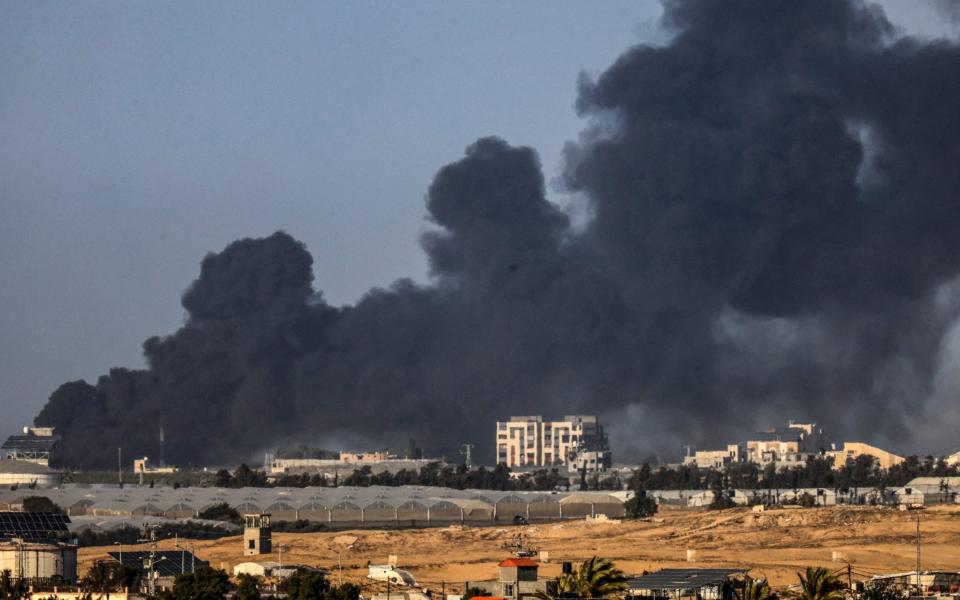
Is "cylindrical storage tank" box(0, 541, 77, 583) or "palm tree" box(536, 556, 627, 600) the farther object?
"cylindrical storage tank" box(0, 541, 77, 583)

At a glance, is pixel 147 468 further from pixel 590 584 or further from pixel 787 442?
pixel 590 584

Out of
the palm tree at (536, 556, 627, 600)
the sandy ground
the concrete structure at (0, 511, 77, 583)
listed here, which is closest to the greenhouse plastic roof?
the sandy ground

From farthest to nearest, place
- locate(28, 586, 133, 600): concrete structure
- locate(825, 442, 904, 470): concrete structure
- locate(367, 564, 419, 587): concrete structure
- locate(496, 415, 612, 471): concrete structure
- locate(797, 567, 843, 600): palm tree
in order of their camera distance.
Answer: locate(496, 415, 612, 471): concrete structure → locate(825, 442, 904, 470): concrete structure → locate(367, 564, 419, 587): concrete structure → locate(28, 586, 133, 600): concrete structure → locate(797, 567, 843, 600): palm tree

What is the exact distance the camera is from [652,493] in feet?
326

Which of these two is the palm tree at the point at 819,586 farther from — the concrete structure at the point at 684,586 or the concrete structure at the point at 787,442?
the concrete structure at the point at 787,442

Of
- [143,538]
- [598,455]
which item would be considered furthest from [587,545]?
[598,455]

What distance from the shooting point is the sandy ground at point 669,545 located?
59.5m

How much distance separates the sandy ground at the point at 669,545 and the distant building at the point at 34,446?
56389 millimetres

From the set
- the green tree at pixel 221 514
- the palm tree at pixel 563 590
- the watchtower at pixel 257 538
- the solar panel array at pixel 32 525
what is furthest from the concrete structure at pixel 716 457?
the palm tree at pixel 563 590

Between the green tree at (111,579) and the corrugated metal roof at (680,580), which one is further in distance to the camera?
the green tree at (111,579)

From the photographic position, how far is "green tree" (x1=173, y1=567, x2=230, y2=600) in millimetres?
46188

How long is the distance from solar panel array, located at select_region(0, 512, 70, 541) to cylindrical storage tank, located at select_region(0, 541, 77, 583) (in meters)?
1.41

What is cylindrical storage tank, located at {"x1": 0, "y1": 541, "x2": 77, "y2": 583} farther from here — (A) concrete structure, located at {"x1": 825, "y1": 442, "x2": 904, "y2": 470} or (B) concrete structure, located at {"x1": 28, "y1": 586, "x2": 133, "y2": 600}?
(A) concrete structure, located at {"x1": 825, "y1": 442, "x2": 904, "y2": 470}

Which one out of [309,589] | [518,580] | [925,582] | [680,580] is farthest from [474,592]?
[925,582]
